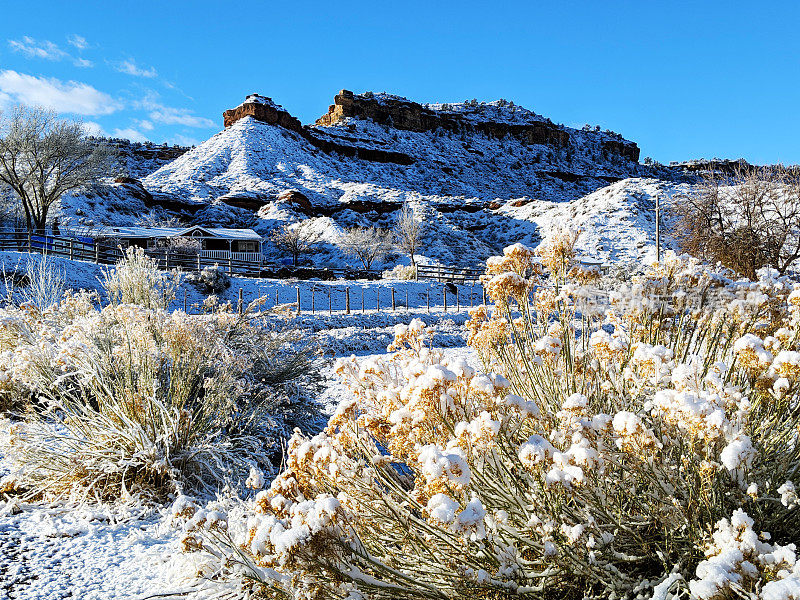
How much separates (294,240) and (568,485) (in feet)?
137

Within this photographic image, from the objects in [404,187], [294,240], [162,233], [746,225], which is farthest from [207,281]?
[404,187]

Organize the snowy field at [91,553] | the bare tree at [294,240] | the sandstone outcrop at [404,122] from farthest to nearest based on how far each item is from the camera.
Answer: the sandstone outcrop at [404,122] → the bare tree at [294,240] → the snowy field at [91,553]

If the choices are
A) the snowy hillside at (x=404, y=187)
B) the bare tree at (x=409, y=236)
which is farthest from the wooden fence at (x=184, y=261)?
the snowy hillside at (x=404, y=187)

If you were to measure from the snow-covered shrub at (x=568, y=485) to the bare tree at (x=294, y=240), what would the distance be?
132 ft

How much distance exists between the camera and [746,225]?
20281mm

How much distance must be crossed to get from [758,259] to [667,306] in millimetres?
18002

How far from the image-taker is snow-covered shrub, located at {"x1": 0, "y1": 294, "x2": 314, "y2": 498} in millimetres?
3641

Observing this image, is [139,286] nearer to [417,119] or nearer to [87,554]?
[87,554]

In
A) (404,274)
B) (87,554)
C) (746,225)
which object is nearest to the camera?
(87,554)

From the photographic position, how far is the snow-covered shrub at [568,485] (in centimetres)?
149

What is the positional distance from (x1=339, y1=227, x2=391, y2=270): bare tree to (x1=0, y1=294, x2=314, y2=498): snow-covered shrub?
115 feet

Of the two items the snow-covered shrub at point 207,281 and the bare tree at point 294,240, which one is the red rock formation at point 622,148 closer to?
the bare tree at point 294,240

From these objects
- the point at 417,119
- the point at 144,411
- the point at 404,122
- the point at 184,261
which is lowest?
the point at 144,411

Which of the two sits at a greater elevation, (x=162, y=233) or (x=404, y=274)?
(x=162, y=233)
